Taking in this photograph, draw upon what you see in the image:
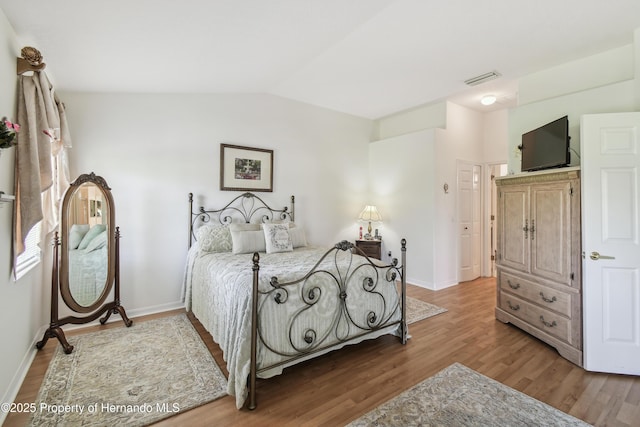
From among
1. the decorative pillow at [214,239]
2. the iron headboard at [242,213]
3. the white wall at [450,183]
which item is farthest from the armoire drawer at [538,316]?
the decorative pillow at [214,239]

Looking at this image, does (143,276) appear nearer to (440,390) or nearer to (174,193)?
(174,193)

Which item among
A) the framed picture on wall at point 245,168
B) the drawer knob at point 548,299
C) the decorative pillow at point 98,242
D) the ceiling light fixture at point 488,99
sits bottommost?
the drawer knob at point 548,299

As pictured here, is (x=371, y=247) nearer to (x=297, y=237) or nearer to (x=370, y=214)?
(x=370, y=214)

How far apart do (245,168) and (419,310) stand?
3040 mm

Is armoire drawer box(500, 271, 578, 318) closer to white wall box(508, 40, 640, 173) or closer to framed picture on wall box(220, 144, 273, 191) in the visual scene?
white wall box(508, 40, 640, 173)

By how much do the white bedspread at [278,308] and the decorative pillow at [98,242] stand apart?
0.96 meters

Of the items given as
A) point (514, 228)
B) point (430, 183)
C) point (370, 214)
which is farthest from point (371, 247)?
point (514, 228)

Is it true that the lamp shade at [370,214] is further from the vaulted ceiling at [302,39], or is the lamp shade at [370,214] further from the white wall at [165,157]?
the vaulted ceiling at [302,39]

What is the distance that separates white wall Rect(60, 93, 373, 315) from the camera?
328 cm

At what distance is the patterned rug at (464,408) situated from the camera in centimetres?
183

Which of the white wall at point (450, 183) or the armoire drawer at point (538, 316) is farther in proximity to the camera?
the white wall at point (450, 183)

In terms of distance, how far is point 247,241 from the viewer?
Result: 3.51m

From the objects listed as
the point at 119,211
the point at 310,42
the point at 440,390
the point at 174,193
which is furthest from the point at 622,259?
the point at 119,211

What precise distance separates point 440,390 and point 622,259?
1.84m
